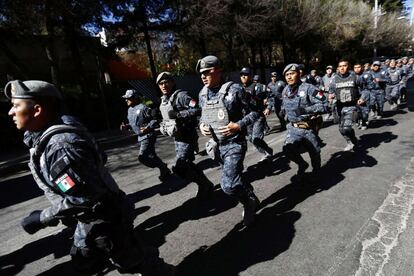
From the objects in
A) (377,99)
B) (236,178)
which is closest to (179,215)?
(236,178)

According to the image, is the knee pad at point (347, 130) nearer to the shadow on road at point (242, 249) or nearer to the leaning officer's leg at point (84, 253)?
the shadow on road at point (242, 249)

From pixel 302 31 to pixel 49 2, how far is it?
17.0 m

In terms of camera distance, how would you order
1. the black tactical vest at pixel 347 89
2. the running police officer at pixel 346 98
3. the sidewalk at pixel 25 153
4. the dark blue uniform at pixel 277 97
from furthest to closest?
the dark blue uniform at pixel 277 97
the sidewalk at pixel 25 153
the black tactical vest at pixel 347 89
the running police officer at pixel 346 98

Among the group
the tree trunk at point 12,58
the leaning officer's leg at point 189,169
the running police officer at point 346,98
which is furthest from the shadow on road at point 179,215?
the tree trunk at point 12,58

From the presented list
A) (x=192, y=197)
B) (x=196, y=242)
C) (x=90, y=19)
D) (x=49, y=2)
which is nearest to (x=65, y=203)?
(x=196, y=242)

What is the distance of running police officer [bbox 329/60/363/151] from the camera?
5.80m

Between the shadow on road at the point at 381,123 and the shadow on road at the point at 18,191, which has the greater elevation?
the shadow on road at the point at 18,191

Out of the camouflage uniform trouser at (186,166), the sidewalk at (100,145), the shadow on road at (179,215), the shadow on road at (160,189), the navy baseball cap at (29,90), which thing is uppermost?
the navy baseball cap at (29,90)

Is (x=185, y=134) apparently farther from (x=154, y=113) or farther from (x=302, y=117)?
(x=302, y=117)

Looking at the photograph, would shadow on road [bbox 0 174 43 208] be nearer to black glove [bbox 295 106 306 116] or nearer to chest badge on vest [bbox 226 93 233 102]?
chest badge on vest [bbox 226 93 233 102]

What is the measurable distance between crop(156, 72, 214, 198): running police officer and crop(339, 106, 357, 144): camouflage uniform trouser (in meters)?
3.04

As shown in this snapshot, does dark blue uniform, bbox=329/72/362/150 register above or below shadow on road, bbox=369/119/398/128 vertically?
above

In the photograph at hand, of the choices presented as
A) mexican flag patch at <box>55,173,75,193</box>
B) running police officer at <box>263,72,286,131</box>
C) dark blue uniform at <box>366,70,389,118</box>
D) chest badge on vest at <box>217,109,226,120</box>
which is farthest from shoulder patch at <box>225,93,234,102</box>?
dark blue uniform at <box>366,70,389,118</box>

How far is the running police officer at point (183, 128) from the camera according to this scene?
429 centimetres
